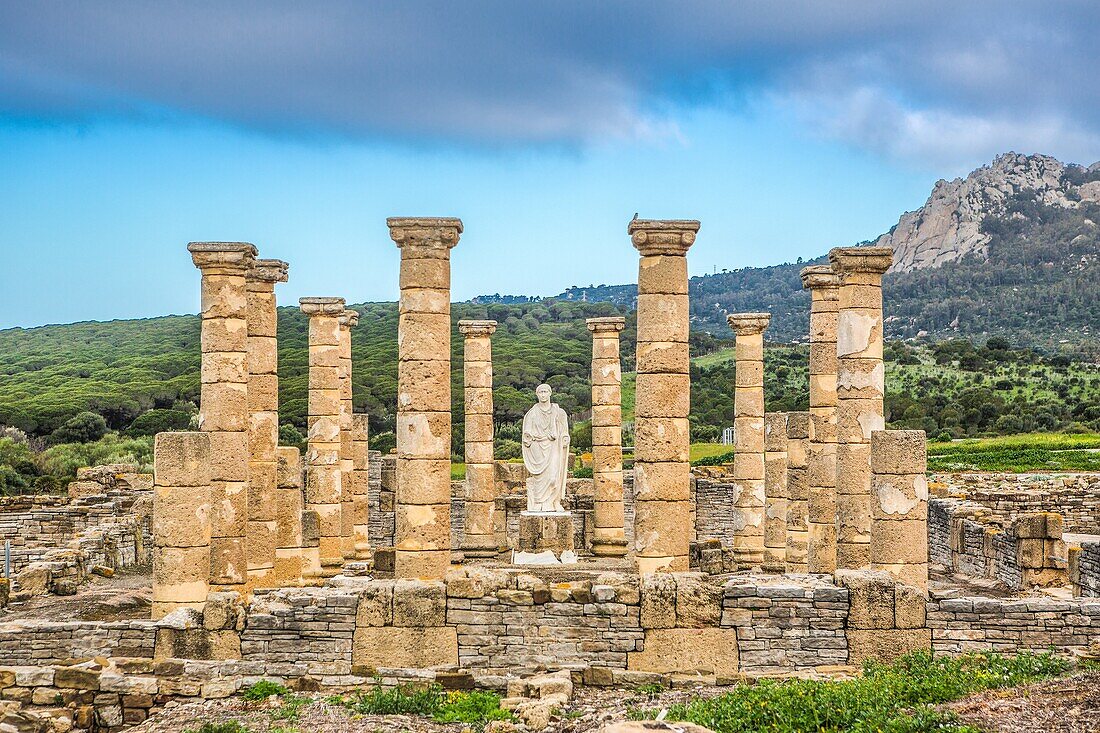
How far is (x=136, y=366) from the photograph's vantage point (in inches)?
2653

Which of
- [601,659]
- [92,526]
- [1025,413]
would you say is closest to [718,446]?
[1025,413]

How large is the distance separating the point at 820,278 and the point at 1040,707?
1076cm

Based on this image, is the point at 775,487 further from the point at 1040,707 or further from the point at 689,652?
the point at 1040,707

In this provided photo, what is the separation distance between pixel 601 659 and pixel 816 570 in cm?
689

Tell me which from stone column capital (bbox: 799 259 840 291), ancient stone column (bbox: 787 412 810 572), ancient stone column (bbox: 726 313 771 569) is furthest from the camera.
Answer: ancient stone column (bbox: 726 313 771 569)

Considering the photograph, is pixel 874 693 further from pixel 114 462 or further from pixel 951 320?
pixel 951 320

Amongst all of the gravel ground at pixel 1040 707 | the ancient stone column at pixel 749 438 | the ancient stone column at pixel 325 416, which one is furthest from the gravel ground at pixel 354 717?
the ancient stone column at pixel 749 438

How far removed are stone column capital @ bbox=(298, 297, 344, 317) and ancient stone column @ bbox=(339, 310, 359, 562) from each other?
106cm

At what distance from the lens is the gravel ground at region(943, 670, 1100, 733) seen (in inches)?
349

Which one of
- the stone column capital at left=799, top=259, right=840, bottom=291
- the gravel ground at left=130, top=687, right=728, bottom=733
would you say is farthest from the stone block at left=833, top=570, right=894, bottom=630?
the stone column capital at left=799, top=259, right=840, bottom=291

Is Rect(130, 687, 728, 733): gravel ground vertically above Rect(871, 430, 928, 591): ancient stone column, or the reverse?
Rect(871, 430, 928, 591): ancient stone column

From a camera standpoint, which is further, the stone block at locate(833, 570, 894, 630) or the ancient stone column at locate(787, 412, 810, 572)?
the ancient stone column at locate(787, 412, 810, 572)

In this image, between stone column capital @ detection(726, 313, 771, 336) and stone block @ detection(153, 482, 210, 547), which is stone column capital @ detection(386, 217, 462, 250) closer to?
stone block @ detection(153, 482, 210, 547)

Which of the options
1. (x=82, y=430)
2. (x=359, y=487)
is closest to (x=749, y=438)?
(x=359, y=487)
